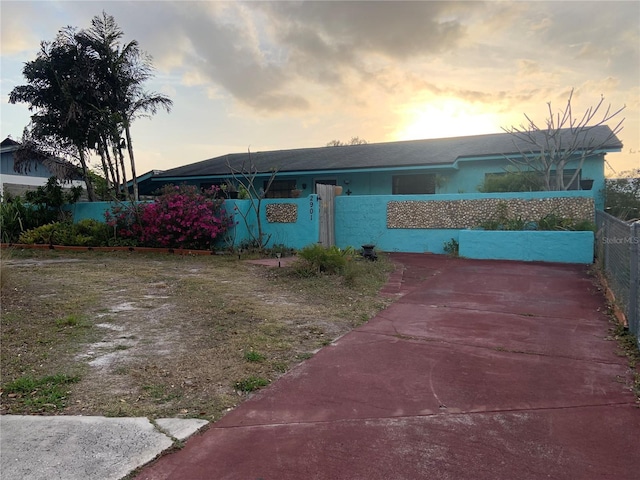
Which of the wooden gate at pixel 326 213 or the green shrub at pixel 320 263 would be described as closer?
the green shrub at pixel 320 263

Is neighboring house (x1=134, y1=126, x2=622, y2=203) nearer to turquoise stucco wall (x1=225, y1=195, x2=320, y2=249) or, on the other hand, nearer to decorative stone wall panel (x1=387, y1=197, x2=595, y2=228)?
turquoise stucco wall (x1=225, y1=195, x2=320, y2=249)

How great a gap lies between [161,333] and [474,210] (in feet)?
33.4

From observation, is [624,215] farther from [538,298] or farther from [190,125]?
[190,125]

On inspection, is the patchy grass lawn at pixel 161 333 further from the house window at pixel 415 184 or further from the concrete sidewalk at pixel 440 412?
the house window at pixel 415 184

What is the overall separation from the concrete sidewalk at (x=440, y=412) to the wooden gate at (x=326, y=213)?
8157 mm

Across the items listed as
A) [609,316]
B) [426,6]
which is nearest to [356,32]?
[426,6]

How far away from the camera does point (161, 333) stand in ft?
17.8

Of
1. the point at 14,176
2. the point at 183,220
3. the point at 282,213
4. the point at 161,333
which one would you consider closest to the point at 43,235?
the point at 183,220

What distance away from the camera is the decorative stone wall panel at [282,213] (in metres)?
14.1

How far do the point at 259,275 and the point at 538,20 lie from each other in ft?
31.7

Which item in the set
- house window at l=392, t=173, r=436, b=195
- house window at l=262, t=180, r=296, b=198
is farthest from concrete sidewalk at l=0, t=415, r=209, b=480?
house window at l=262, t=180, r=296, b=198

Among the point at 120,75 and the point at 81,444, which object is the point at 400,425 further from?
the point at 120,75

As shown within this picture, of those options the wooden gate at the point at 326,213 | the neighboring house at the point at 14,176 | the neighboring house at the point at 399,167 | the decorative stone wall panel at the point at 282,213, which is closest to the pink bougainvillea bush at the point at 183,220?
the decorative stone wall panel at the point at 282,213

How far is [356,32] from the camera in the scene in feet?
41.0
